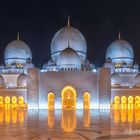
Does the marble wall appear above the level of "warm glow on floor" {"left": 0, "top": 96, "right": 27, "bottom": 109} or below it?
above

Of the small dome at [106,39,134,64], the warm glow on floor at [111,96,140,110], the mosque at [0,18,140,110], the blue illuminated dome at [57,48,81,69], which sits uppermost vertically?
the small dome at [106,39,134,64]

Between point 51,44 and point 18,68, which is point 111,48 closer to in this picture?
point 51,44

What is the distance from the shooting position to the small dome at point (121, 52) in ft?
116

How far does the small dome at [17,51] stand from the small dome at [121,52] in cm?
918

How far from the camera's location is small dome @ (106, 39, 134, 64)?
35.2 m

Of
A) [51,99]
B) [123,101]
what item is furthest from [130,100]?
[51,99]

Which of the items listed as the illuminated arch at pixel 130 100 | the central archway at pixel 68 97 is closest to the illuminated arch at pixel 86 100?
the central archway at pixel 68 97

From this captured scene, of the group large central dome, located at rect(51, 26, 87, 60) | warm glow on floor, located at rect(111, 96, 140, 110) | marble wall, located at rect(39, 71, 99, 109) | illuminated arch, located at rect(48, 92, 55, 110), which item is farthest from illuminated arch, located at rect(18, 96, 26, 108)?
warm glow on floor, located at rect(111, 96, 140, 110)

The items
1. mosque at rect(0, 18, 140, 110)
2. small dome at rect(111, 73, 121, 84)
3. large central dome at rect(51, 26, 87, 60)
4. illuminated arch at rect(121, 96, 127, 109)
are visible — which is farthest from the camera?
large central dome at rect(51, 26, 87, 60)

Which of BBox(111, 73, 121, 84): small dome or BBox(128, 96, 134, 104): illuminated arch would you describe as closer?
BBox(128, 96, 134, 104): illuminated arch

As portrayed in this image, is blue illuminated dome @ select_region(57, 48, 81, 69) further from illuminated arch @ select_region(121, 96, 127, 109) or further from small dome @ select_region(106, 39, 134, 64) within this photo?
small dome @ select_region(106, 39, 134, 64)

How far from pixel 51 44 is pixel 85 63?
14.8 ft

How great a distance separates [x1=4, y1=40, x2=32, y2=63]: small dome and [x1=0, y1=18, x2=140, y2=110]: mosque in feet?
6.06

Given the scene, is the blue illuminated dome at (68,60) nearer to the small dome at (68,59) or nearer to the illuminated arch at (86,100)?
the small dome at (68,59)
